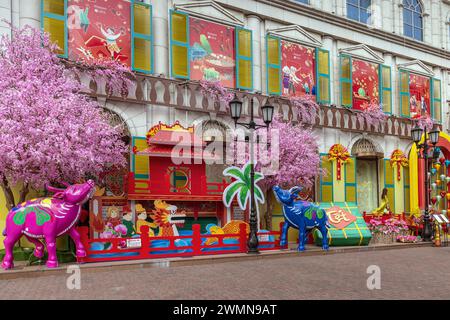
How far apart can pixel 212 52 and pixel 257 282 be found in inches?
372

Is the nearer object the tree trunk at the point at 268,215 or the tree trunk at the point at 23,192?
the tree trunk at the point at 23,192

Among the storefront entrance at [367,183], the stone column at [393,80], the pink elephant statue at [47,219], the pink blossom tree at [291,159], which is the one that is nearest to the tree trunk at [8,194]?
the pink elephant statue at [47,219]

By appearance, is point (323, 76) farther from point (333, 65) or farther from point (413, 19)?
point (413, 19)

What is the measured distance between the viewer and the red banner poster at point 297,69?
18484mm

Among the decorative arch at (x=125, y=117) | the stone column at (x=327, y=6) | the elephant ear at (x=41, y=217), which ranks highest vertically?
the stone column at (x=327, y=6)

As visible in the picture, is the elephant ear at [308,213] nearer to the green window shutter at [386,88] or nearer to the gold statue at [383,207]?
the gold statue at [383,207]

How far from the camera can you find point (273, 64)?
18.1 metres

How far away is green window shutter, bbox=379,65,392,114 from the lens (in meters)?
21.7

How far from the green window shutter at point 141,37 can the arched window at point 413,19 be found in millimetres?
14205

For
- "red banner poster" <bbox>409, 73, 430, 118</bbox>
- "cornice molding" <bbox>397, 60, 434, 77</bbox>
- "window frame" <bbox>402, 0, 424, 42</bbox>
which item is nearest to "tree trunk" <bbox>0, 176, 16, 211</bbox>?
"cornice molding" <bbox>397, 60, 434, 77</bbox>

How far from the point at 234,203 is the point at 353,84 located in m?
8.59

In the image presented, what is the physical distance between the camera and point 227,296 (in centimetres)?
806

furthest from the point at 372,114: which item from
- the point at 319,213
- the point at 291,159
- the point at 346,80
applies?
the point at 319,213

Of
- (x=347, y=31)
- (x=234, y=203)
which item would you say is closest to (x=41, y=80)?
(x=234, y=203)
